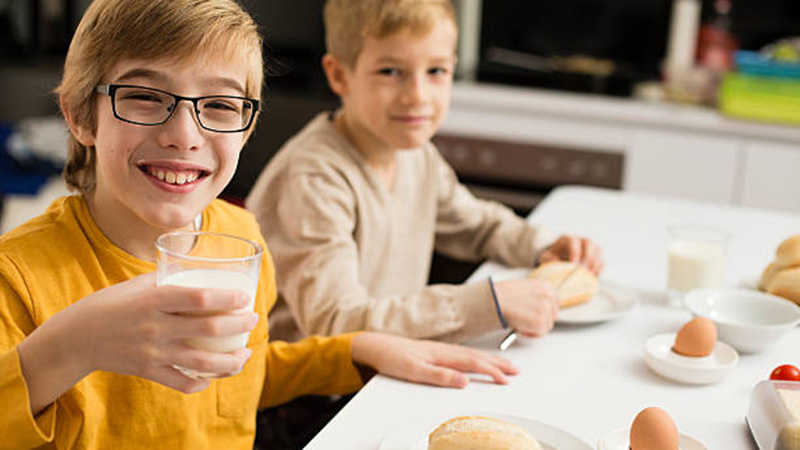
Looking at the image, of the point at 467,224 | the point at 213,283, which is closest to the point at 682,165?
the point at 467,224

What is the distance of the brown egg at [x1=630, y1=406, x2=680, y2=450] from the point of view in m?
0.88

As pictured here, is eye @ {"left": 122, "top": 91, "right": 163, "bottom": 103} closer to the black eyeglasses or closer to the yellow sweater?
the black eyeglasses

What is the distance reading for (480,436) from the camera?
Result: 84 cm

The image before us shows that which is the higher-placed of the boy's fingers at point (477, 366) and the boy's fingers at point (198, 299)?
the boy's fingers at point (198, 299)

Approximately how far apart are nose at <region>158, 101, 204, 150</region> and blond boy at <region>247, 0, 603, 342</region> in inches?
18.2

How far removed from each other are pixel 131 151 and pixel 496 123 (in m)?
2.39

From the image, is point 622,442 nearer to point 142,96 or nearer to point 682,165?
point 142,96

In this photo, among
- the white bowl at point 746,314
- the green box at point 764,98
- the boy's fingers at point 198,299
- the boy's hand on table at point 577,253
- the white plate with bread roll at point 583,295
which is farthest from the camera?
the green box at point 764,98

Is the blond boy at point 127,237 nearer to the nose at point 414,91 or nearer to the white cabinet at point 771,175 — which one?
the nose at point 414,91

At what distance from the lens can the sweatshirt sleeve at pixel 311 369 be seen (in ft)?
3.99

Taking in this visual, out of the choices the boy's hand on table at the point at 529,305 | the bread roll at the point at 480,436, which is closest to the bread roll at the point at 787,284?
the boy's hand on table at the point at 529,305

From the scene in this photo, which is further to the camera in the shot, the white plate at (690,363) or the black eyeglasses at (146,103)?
the white plate at (690,363)

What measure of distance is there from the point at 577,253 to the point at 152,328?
92cm

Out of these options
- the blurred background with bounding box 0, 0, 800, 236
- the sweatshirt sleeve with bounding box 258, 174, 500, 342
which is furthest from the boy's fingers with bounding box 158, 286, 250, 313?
the blurred background with bounding box 0, 0, 800, 236
